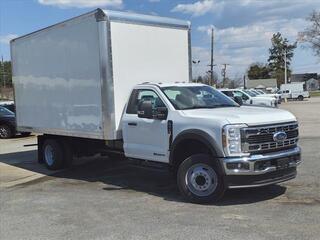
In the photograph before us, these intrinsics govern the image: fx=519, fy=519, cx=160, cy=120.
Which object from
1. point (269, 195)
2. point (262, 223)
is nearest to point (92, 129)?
point (269, 195)

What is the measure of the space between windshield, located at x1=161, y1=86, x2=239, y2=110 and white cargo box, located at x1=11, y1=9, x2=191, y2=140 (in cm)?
119

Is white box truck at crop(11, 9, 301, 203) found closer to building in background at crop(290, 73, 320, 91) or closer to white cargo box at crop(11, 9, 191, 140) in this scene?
white cargo box at crop(11, 9, 191, 140)

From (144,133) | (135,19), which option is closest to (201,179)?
(144,133)

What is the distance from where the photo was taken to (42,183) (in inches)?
437

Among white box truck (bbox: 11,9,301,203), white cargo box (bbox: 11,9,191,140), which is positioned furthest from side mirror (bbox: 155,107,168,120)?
white cargo box (bbox: 11,9,191,140)

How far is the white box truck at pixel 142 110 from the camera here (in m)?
8.05

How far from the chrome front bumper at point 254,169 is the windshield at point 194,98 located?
1599 mm

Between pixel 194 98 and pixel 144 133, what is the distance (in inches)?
43.9

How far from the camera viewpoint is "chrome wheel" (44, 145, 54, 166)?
508 inches

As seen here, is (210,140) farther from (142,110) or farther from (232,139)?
(142,110)

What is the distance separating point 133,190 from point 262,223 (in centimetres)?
339

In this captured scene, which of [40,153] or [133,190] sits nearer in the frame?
[133,190]

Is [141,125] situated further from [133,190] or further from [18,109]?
[18,109]

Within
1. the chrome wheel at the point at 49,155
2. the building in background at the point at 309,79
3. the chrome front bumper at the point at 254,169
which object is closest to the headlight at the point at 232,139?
the chrome front bumper at the point at 254,169
